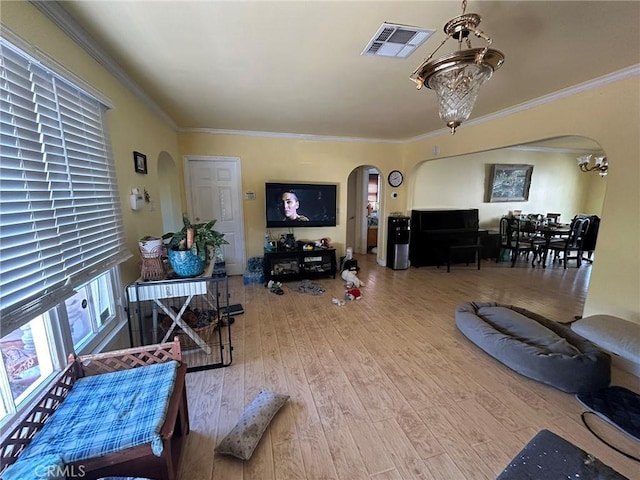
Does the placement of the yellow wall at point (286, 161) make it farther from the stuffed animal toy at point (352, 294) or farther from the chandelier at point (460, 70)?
the chandelier at point (460, 70)

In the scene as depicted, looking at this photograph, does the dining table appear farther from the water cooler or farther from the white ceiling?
the white ceiling

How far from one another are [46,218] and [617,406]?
3487 millimetres

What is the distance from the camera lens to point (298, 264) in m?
4.22

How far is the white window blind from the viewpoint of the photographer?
1062 millimetres

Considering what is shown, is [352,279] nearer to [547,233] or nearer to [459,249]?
[459,249]

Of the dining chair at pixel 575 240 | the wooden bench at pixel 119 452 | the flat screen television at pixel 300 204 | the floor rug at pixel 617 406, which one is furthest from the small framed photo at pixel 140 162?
the dining chair at pixel 575 240

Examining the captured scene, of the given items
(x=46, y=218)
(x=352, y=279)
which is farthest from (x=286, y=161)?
(x=46, y=218)

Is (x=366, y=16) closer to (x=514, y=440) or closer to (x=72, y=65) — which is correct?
(x=72, y=65)

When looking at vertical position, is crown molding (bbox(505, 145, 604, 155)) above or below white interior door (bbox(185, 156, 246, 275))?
above

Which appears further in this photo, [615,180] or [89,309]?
[615,180]

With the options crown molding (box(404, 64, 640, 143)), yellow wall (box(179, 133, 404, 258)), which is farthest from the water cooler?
crown molding (box(404, 64, 640, 143))

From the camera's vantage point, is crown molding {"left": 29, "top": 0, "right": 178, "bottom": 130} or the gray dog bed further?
the gray dog bed

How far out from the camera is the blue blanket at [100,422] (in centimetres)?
86

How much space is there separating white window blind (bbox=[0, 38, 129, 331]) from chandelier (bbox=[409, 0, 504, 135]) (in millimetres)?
1819
